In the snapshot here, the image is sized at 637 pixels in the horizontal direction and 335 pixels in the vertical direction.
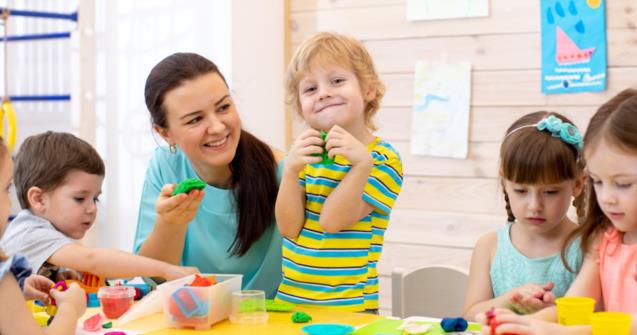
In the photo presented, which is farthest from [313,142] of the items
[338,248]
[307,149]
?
[338,248]

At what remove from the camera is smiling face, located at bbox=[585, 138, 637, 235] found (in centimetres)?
136

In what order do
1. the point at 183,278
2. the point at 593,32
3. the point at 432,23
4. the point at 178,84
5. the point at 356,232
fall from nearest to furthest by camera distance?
the point at 183,278, the point at 356,232, the point at 178,84, the point at 593,32, the point at 432,23

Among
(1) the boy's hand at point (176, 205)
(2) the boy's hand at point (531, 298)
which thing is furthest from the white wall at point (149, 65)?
(2) the boy's hand at point (531, 298)

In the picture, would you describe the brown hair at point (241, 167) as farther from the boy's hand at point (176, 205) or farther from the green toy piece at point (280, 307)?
the green toy piece at point (280, 307)

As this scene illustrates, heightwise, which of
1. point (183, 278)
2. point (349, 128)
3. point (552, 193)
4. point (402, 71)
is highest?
point (402, 71)

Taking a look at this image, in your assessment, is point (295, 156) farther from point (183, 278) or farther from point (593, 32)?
point (593, 32)

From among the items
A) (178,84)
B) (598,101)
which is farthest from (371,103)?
(598,101)

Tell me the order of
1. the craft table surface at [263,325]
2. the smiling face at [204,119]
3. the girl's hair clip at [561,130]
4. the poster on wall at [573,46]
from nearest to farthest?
the craft table surface at [263,325]
the girl's hair clip at [561,130]
the smiling face at [204,119]
the poster on wall at [573,46]

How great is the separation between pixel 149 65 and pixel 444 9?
1.32m

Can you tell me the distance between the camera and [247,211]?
1924mm

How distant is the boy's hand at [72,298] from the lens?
1.45 meters

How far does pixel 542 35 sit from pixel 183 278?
179cm

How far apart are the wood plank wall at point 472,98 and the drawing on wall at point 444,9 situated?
2 centimetres

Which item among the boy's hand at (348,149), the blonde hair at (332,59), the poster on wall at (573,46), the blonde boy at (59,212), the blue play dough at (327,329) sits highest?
the poster on wall at (573,46)
